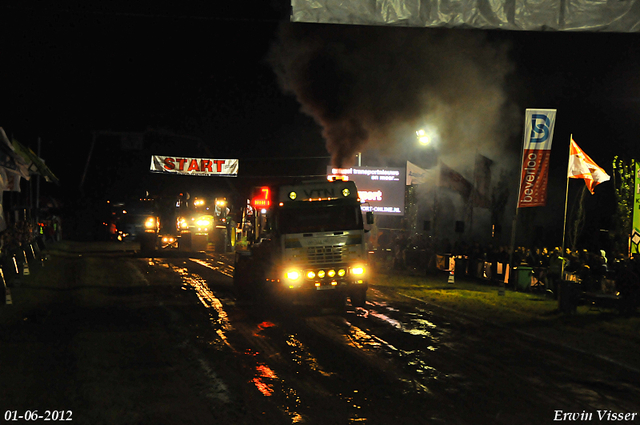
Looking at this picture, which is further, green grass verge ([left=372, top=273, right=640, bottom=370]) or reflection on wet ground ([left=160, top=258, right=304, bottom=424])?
green grass verge ([left=372, top=273, right=640, bottom=370])

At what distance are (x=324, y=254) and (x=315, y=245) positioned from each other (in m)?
0.29

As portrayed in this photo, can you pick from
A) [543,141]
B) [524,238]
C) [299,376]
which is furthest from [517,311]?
[524,238]

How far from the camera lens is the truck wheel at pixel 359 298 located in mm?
13734

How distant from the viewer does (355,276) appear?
13.4m

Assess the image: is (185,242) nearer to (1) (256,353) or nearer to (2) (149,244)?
(2) (149,244)

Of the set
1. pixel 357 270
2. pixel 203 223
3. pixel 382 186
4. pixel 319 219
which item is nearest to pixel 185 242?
pixel 203 223

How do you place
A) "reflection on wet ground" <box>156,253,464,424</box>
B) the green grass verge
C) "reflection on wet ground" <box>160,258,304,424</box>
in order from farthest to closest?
the green grass verge
"reflection on wet ground" <box>156,253,464,424</box>
"reflection on wet ground" <box>160,258,304,424</box>

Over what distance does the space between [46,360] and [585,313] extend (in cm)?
1140

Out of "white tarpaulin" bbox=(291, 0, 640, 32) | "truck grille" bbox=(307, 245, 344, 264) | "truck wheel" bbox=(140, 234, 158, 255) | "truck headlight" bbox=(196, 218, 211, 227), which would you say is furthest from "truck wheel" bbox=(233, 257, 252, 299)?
"truck wheel" bbox=(140, 234, 158, 255)

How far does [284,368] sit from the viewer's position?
803cm

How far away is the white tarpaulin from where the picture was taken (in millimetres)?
7340

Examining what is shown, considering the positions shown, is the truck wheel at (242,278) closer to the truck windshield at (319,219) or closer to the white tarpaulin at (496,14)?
the truck windshield at (319,219)

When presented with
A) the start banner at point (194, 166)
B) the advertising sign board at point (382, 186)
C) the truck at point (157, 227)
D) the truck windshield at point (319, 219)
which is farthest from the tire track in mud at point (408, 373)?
the start banner at point (194, 166)

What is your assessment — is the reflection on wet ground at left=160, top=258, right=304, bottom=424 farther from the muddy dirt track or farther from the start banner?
the start banner
